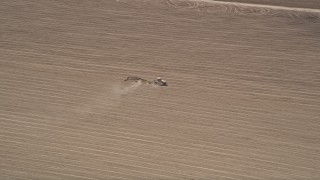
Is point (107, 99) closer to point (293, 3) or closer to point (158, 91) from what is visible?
point (158, 91)

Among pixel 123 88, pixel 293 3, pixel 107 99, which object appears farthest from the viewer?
pixel 293 3

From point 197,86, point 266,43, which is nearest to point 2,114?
point 197,86

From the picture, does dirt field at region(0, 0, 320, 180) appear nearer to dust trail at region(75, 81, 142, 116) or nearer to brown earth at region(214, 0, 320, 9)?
dust trail at region(75, 81, 142, 116)

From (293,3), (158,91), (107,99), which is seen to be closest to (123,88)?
(107,99)

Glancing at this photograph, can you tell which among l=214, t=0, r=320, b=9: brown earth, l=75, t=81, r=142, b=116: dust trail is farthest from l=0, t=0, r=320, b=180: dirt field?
l=214, t=0, r=320, b=9: brown earth

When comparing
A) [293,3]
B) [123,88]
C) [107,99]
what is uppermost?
[293,3]

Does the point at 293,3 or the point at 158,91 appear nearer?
the point at 158,91

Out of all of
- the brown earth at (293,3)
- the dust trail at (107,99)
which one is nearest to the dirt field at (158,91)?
the dust trail at (107,99)

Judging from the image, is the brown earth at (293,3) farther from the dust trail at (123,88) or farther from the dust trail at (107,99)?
the dust trail at (107,99)

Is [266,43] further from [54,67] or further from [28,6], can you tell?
[28,6]
